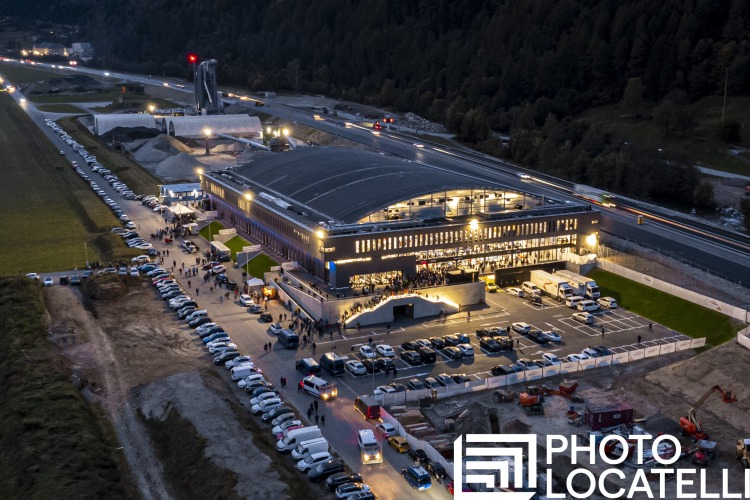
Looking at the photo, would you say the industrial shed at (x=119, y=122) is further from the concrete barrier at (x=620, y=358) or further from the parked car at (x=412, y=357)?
the concrete barrier at (x=620, y=358)

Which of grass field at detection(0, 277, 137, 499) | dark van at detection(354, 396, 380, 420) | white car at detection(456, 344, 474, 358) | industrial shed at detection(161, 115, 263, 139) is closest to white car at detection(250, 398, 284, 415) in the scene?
dark van at detection(354, 396, 380, 420)

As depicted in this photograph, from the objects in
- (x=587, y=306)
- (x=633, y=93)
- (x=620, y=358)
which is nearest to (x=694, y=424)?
(x=620, y=358)

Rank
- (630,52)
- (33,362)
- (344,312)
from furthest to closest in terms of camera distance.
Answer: (630,52) → (344,312) → (33,362)

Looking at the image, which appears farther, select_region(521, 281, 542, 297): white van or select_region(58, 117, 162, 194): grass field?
select_region(58, 117, 162, 194): grass field

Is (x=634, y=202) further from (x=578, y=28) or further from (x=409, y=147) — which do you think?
(x=578, y=28)

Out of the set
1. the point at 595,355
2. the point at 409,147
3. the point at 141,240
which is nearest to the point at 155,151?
the point at 409,147

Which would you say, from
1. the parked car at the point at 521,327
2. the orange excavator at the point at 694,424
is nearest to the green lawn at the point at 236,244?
the parked car at the point at 521,327

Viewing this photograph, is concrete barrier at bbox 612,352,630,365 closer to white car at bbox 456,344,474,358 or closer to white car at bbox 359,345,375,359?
white car at bbox 456,344,474,358
